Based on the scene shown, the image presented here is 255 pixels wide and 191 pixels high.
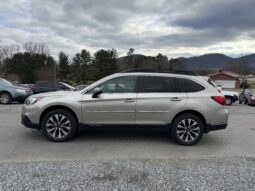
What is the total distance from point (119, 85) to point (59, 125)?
1637 millimetres

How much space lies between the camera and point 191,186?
3822mm

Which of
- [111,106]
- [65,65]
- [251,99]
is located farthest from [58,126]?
[65,65]

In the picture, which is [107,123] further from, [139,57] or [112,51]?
[139,57]

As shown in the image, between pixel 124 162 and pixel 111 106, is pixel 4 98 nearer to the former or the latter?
pixel 111 106

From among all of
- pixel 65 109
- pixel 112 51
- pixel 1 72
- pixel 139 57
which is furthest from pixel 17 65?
pixel 65 109

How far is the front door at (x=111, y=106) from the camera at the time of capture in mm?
6023

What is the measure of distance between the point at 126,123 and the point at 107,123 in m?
0.43

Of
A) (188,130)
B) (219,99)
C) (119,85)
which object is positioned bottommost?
(188,130)

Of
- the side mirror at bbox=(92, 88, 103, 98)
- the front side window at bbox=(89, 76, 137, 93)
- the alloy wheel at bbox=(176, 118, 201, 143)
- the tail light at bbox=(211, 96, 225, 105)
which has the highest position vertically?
the front side window at bbox=(89, 76, 137, 93)

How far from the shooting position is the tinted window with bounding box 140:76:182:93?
614 centimetres

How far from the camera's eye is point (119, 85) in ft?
20.2

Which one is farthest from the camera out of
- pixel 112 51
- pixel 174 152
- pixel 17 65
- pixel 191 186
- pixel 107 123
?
pixel 112 51

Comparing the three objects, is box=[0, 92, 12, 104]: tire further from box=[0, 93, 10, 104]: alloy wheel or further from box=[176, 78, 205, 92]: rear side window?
box=[176, 78, 205, 92]: rear side window

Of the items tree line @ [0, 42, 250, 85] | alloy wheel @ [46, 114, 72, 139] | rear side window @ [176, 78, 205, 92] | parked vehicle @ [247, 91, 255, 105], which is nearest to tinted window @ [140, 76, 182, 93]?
rear side window @ [176, 78, 205, 92]
